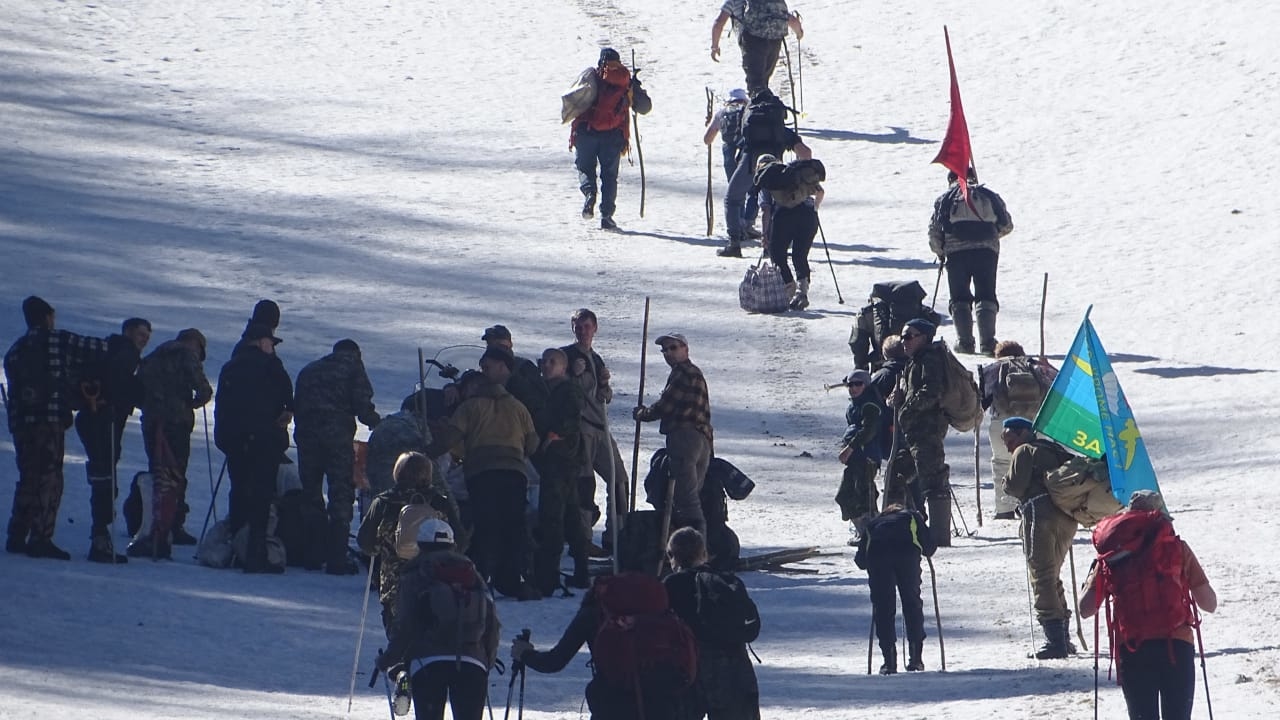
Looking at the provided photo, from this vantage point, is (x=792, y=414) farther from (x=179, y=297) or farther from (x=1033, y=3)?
(x=1033, y=3)

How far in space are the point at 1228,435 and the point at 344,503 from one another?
264 inches

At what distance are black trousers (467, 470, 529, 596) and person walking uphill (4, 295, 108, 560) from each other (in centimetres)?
247

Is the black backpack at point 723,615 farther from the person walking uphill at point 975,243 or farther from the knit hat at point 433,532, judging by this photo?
the person walking uphill at point 975,243

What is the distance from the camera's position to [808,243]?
61.5 ft

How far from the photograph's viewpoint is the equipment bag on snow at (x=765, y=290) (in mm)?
19188

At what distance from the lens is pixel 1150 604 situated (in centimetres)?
854

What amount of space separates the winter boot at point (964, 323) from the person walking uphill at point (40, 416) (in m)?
7.83

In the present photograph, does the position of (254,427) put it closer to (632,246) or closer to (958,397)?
(958,397)

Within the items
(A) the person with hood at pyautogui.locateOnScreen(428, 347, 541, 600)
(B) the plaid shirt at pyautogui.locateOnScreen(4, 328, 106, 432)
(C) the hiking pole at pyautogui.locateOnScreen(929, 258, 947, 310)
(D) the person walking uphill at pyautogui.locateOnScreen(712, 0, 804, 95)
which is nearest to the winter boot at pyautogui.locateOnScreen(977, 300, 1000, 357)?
(C) the hiking pole at pyautogui.locateOnScreen(929, 258, 947, 310)

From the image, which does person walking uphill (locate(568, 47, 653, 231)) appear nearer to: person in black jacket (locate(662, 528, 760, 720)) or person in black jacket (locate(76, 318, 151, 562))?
person in black jacket (locate(76, 318, 151, 562))

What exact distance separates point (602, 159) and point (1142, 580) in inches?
531

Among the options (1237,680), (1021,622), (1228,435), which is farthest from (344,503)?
(1228,435)

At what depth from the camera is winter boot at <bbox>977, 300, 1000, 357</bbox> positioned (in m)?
17.4

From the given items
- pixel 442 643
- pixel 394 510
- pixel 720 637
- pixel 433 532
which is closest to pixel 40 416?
pixel 394 510
